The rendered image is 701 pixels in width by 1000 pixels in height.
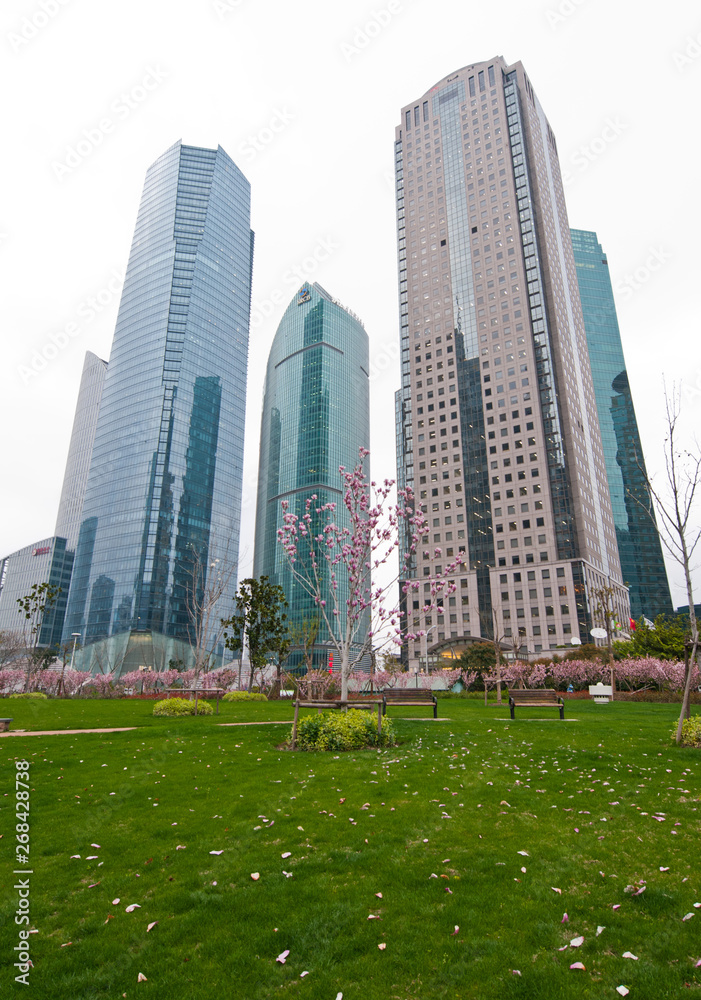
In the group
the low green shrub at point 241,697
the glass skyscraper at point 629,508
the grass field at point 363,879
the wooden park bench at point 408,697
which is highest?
the glass skyscraper at point 629,508

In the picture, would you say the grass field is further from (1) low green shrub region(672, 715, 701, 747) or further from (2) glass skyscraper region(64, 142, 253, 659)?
(2) glass skyscraper region(64, 142, 253, 659)

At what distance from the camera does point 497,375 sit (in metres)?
126

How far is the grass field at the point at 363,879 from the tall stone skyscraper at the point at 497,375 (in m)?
97.4

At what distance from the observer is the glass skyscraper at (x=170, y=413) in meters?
147

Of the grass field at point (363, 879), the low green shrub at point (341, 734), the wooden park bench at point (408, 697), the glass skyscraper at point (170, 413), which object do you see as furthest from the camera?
the glass skyscraper at point (170, 413)

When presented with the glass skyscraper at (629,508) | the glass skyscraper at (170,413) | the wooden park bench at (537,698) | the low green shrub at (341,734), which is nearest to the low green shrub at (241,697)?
the wooden park bench at (537,698)

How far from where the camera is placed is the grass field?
16.1 feet

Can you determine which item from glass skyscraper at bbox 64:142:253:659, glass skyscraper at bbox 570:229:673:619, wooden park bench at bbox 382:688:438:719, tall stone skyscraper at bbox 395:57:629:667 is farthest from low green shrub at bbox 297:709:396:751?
glass skyscraper at bbox 570:229:673:619

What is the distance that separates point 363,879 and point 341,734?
367 inches

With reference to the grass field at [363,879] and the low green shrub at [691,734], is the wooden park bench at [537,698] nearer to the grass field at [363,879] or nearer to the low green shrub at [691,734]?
the low green shrub at [691,734]

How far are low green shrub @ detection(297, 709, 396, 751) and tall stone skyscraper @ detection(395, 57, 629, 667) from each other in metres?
91.7

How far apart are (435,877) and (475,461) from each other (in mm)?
120863

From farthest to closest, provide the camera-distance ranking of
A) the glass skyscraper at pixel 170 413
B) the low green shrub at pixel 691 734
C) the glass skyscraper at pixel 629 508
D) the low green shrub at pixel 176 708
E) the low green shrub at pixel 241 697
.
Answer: the glass skyscraper at pixel 629 508 → the glass skyscraper at pixel 170 413 → the low green shrub at pixel 241 697 → the low green shrub at pixel 176 708 → the low green shrub at pixel 691 734

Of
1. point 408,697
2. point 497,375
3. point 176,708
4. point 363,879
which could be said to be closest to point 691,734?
point 363,879
